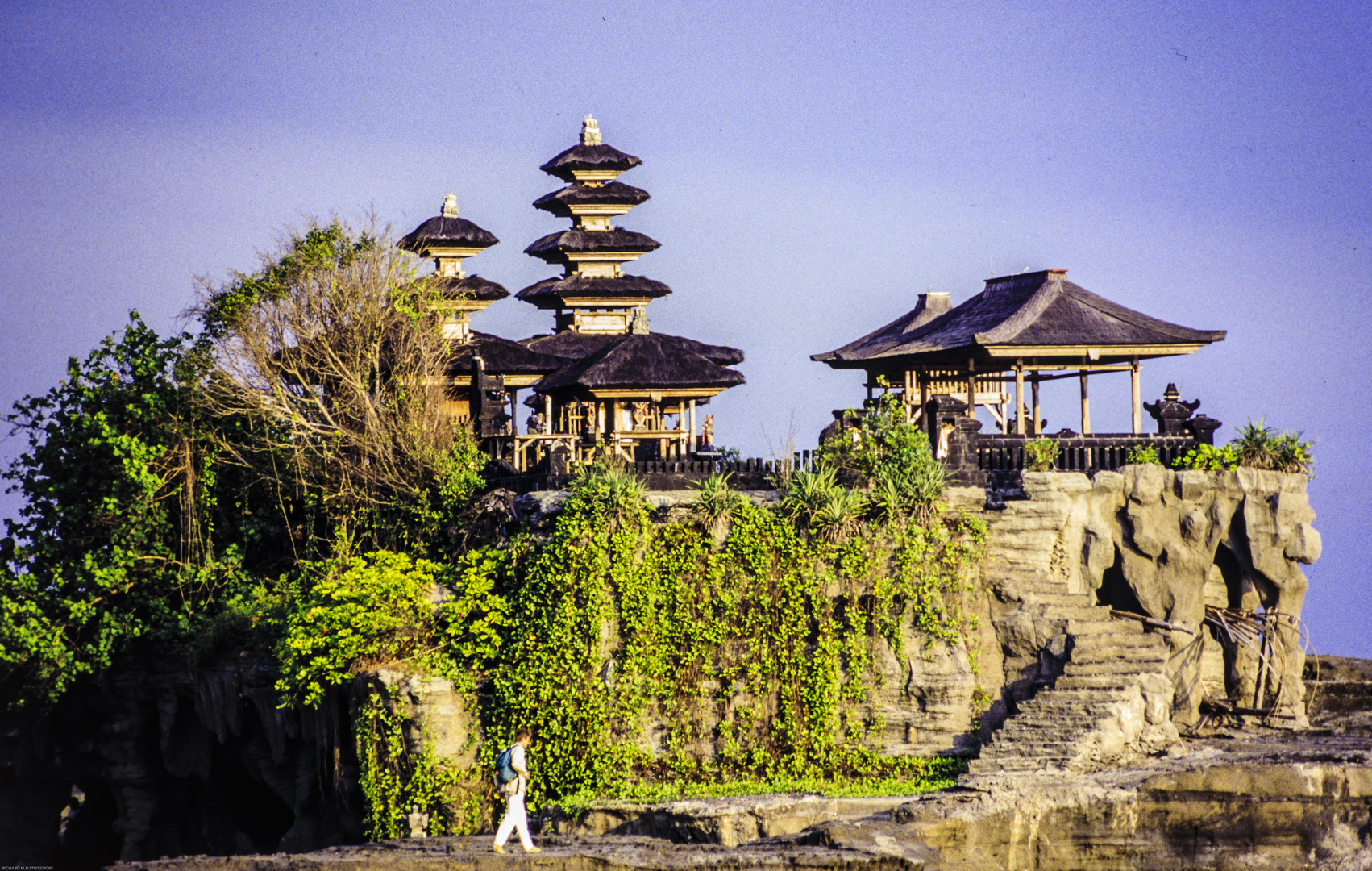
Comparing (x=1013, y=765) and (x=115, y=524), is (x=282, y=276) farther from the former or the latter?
(x=1013, y=765)

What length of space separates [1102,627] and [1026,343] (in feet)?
18.5

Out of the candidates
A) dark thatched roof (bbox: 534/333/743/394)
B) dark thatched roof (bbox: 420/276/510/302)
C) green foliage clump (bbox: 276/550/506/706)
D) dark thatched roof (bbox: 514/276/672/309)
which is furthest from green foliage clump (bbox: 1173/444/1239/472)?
dark thatched roof (bbox: 420/276/510/302)

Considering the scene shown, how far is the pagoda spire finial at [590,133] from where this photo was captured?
40.2 m

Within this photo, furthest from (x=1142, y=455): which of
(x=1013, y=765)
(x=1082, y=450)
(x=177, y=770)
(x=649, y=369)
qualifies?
(x=177, y=770)

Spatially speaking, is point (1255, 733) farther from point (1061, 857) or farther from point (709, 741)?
point (709, 741)

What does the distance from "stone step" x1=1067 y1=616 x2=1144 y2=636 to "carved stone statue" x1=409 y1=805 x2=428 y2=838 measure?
32.7 feet

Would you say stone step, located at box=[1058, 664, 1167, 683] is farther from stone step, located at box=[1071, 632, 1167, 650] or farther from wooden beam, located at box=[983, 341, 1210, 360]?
wooden beam, located at box=[983, 341, 1210, 360]

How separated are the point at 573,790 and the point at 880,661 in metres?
4.90

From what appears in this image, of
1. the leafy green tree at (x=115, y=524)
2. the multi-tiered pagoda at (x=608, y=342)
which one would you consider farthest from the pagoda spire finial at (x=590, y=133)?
the leafy green tree at (x=115, y=524)

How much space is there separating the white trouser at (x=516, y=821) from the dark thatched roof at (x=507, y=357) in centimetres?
1399

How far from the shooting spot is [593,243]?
38906mm

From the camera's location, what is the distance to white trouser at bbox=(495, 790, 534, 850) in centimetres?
2139

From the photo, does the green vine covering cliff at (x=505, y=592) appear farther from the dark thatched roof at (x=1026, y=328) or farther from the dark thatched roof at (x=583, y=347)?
the dark thatched roof at (x=583, y=347)

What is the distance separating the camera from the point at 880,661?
24.9 m
